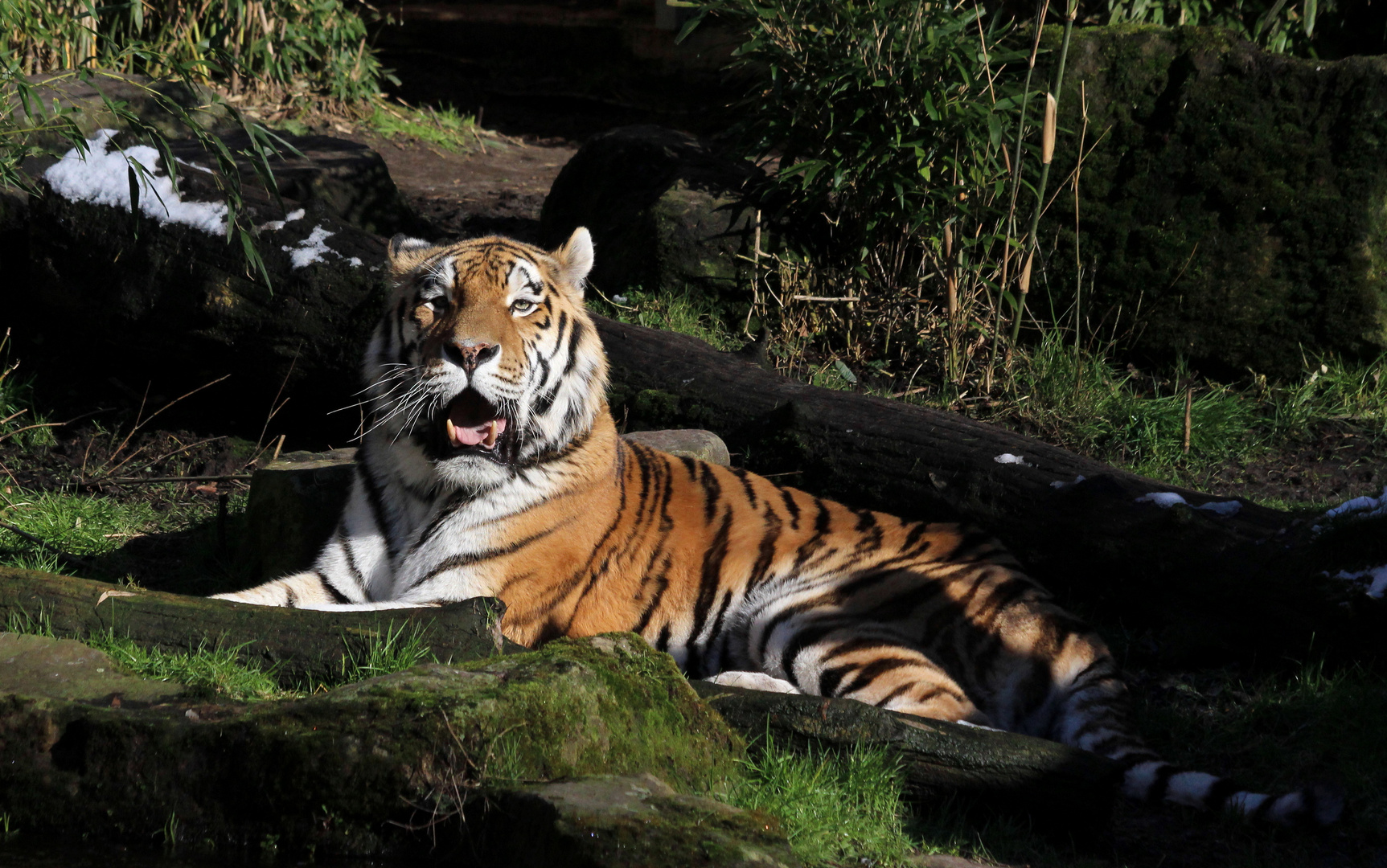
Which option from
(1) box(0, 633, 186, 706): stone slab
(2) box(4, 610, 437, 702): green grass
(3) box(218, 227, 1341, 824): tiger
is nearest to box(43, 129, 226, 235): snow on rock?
(3) box(218, 227, 1341, 824): tiger

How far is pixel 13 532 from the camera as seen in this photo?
463cm

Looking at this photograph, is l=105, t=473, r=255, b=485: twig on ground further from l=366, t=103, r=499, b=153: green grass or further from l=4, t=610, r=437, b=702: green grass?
l=366, t=103, r=499, b=153: green grass

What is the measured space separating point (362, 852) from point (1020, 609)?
2190mm

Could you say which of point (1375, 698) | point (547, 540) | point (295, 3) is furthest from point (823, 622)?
point (295, 3)

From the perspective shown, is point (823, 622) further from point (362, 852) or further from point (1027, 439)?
point (362, 852)

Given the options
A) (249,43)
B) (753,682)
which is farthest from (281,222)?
(249,43)

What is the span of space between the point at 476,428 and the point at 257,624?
0.88 metres

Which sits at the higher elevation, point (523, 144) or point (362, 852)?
point (523, 144)

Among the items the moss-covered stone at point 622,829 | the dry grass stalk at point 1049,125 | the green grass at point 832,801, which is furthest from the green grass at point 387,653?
the dry grass stalk at point 1049,125

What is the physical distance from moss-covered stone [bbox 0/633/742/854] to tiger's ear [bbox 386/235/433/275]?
1788mm

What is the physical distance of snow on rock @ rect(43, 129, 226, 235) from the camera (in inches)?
221

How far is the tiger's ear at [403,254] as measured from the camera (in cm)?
407

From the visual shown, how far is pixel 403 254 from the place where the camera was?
13.5 ft

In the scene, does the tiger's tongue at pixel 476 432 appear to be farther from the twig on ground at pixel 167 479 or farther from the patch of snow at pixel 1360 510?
the patch of snow at pixel 1360 510
